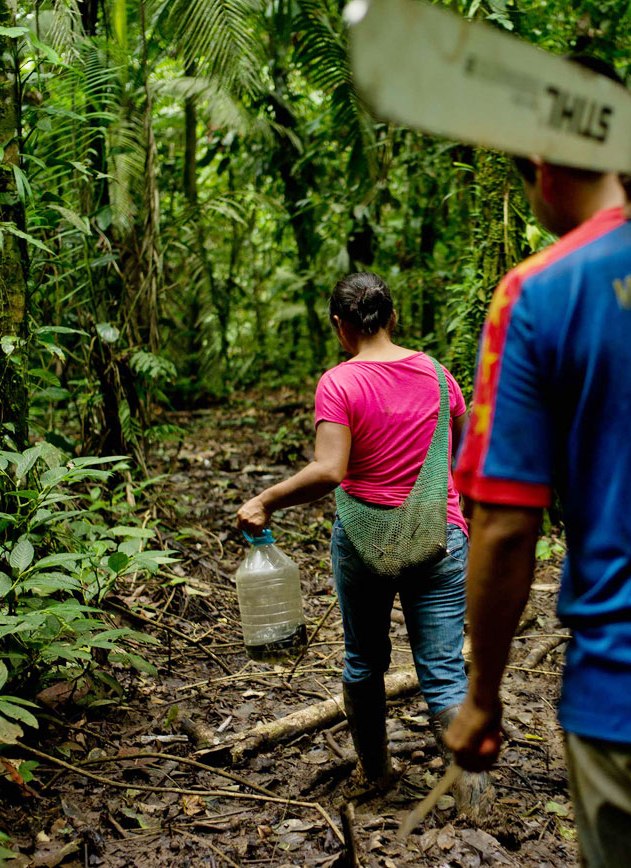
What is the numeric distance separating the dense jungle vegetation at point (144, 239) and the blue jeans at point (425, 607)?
2.68 feet

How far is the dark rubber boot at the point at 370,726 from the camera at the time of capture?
3.09 meters

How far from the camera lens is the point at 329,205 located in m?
9.44

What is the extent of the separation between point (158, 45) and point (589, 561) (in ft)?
18.5

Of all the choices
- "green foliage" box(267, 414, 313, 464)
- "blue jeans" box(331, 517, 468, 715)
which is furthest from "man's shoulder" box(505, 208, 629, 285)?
"green foliage" box(267, 414, 313, 464)

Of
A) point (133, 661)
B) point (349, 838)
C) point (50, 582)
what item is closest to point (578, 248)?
point (349, 838)

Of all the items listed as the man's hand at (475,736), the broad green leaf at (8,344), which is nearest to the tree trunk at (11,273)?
the broad green leaf at (8,344)

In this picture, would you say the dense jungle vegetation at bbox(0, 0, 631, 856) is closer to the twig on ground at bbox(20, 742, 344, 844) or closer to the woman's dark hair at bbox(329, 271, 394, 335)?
the twig on ground at bbox(20, 742, 344, 844)

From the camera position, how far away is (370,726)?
10.3 feet

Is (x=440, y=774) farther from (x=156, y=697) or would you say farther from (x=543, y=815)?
(x=156, y=697)

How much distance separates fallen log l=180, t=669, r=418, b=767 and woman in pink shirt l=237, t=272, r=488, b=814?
2.44 feet

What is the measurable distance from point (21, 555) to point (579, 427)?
229 centimetres

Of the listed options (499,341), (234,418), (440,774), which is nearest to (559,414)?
(499,341)

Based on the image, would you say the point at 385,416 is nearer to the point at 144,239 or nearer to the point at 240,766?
the point at 240,766

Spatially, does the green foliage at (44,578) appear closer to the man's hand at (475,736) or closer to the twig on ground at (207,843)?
the twig on ground at (207,843)
